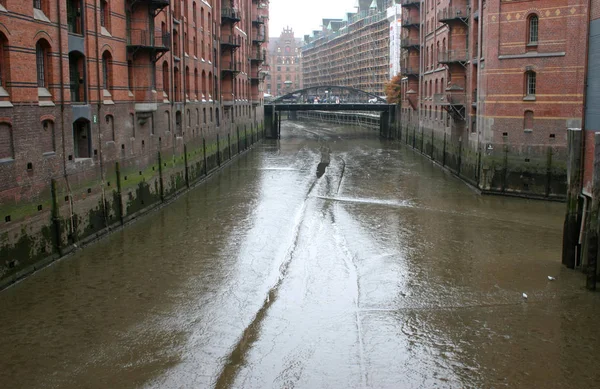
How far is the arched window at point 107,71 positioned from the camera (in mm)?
20141

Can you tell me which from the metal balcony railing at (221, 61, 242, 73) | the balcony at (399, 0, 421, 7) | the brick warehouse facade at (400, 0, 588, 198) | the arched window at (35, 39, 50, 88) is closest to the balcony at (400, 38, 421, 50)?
the balcony at (399, 0, 421, 7)

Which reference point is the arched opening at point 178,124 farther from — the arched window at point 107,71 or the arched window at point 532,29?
the arched window at point 532,29

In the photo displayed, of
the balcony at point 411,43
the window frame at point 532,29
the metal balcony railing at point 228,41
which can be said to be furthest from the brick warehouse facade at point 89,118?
the balcony at point 411,43

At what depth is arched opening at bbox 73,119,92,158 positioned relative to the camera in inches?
723

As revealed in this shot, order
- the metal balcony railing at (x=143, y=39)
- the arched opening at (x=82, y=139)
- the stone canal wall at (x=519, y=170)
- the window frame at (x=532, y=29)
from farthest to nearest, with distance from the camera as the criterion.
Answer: the window frame at (x=532, y=29), the stone canal wall at (x=519, y=170), the metal balcony railing at (x=143, y=39), the arched opening at (x=82, y=139)

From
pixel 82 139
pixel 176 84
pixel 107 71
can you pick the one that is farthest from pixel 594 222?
pixel 176 84

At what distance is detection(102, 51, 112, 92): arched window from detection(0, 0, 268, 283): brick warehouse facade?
3cm

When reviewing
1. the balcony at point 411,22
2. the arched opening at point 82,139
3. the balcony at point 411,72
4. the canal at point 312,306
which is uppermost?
the balcony at point 411,22

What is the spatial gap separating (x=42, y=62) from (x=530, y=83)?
16.9 meters

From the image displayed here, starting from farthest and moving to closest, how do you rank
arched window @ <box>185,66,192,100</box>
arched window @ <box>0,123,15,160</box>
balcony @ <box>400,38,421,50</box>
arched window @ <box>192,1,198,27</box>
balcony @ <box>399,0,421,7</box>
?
balcony @ <box>400,38,421,50</box> < balcony @ <box>399,0,421,7</box> < arched window @ <box>192,1,198,27</box> < arched window @ <box>185,66,192,100</box> < arched window @ <box>0,123,15,160</box>

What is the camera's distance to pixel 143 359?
10391 millimetres

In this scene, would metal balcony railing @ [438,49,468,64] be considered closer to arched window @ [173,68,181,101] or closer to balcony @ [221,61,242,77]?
arched window @ [173,68,181,101]

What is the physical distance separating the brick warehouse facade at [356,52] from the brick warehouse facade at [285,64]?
6.88 metres

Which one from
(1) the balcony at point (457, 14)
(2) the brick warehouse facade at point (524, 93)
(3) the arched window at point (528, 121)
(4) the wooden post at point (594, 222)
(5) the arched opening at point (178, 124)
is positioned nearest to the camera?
(4) the wooden post at point (594, 222)
